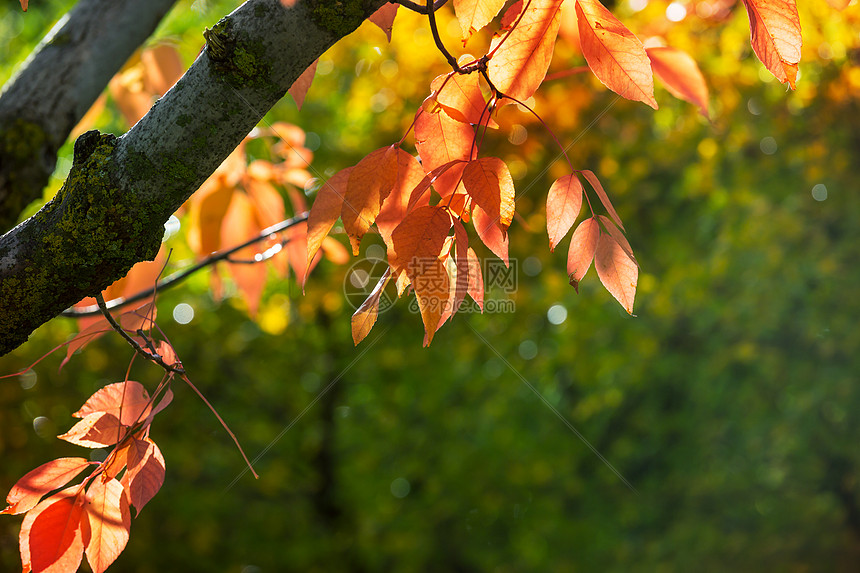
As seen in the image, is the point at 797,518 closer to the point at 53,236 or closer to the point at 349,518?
the point at 349,518

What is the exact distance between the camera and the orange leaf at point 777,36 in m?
0.44

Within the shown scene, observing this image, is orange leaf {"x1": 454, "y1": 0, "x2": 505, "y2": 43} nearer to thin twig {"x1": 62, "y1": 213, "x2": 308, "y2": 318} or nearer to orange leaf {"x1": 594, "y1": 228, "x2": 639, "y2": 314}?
orange leaf {"x1": 594, "y1": 228, "x2": 639, "y2": 314}

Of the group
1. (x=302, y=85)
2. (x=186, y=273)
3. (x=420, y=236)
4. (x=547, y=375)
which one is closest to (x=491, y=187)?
(x=420, y=236)

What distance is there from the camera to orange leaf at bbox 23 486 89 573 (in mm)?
466

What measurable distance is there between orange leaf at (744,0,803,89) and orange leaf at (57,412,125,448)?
0.61 meters

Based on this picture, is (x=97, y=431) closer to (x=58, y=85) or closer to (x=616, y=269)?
(x=616, y=269)

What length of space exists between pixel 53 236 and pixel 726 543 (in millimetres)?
2671

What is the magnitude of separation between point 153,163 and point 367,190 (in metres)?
0.19

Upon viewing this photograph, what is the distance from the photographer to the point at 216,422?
89.0 inches

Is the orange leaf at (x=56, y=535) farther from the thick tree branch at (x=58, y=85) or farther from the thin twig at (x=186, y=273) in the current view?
the thick tree branch at (x=58, y=85)

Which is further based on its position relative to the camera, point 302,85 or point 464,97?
point 302,85

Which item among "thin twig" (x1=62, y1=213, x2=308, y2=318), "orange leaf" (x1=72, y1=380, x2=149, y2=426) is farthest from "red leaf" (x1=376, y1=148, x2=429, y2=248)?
"thin twig" (x1=62, y1=213, x2=308, y2=318)

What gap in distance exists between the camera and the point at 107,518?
486 mm

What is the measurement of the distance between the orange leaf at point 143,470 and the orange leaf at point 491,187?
324 mm
